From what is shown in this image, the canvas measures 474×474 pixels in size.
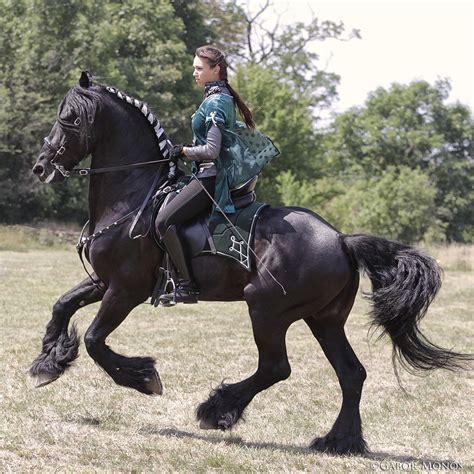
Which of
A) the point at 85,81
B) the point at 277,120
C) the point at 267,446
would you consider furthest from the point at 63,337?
the point at 277,120

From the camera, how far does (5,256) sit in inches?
1066

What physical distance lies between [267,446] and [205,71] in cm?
303

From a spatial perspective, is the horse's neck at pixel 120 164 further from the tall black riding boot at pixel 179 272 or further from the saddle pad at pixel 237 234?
the saddle pad at pixel 237 234

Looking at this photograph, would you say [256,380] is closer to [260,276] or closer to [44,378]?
[260,276]

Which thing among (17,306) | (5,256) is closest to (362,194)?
(5,256)

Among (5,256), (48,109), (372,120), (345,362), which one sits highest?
(372,120)

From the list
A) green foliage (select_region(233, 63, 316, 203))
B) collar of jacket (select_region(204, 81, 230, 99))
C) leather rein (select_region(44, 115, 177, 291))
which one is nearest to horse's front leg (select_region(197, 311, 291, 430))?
leather rein (select_region(44, 115, 177, 291))

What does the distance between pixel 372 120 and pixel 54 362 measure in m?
56.8

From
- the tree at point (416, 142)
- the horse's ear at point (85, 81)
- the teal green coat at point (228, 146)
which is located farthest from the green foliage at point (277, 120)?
the teal green coat at point (228, 146)

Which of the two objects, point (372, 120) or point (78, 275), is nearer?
point (78, 275)

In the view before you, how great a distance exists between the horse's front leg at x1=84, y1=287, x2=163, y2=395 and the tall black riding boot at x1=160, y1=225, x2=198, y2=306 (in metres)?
0.34

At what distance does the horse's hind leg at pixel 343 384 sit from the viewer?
6.37 metres

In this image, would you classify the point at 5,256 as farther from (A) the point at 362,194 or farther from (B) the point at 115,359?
(A) the point at 362,194

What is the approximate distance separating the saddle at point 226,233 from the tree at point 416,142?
51842 millimetres
